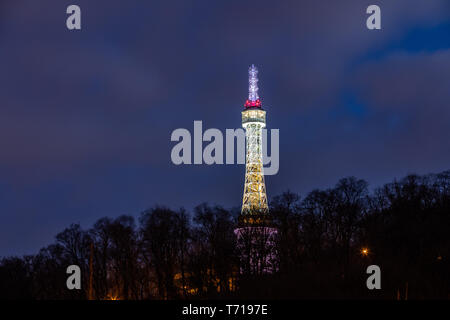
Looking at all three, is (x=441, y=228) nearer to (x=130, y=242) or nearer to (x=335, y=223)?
(x=335, y=223)

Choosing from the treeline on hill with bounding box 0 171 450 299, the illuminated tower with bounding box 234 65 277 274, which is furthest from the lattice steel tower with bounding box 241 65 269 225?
the treeline on hill with bounding box 0 171 450 299

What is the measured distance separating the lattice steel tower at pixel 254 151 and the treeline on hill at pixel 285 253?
28.5 meters

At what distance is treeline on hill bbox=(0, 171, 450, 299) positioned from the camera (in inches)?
2144

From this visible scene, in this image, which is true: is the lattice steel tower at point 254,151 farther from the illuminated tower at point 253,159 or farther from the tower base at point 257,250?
the tower base at point 257,250

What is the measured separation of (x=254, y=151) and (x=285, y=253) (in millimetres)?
51007

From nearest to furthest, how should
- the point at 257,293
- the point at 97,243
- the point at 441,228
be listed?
the point at 257,293, the point at 441,228, the point at 97,243

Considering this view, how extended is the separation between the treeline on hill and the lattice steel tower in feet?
93.6

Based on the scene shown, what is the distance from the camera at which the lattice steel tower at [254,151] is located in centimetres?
11325

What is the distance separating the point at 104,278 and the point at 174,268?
25.1 ft

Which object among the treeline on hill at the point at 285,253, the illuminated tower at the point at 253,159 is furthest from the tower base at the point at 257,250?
A: the illuminated tower at the point at 253,159

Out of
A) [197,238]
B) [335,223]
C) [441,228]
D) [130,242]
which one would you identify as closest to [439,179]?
[335,223]

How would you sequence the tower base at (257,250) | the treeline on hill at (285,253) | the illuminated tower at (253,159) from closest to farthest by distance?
the treeline on hill at (285,253) < the tower base at (257,250) < the illuminated tower at (253,159)

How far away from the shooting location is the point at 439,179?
81250mm

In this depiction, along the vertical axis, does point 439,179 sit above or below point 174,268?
above
